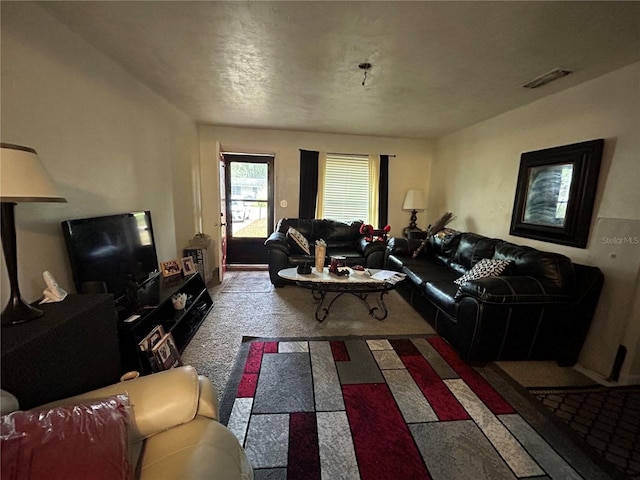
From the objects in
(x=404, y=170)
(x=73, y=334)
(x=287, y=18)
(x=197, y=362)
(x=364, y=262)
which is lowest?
(x=197, y=362)

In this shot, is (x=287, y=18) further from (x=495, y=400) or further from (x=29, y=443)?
(x=495, y=400)

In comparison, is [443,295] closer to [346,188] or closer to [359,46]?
[359,46]

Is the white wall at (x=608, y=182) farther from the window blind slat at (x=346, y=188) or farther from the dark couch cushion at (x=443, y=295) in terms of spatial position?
the window blind slat at (x=346, y=188)

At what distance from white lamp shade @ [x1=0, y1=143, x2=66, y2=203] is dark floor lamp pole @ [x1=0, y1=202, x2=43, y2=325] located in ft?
0.49

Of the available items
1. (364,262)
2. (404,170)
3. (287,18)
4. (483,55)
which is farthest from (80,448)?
(404,170)

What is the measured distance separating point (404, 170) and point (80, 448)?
5.21 m

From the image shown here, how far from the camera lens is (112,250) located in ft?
6.56

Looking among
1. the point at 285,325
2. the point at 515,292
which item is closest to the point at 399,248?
the point at 515,292

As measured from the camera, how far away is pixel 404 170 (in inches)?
198

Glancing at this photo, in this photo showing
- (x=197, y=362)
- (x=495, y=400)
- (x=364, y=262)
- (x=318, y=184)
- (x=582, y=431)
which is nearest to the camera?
(x=582, y=431)

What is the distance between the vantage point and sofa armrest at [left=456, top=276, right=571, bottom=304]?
2010 millimetres

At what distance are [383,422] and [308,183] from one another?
151 inches

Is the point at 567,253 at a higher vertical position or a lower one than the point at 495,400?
higher

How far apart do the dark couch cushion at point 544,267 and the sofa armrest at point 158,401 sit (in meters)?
2.65
